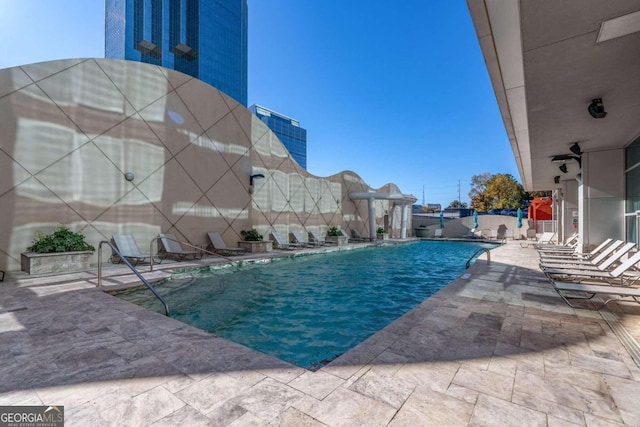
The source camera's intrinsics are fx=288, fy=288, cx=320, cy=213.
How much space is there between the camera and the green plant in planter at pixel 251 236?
11.6 meters

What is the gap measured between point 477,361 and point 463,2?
309 centimetres

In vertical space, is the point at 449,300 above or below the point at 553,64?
below

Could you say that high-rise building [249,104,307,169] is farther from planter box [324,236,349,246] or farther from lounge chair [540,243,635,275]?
lounge chair [540,243,635,275]

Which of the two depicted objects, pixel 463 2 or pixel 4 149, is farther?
pixel 4 149

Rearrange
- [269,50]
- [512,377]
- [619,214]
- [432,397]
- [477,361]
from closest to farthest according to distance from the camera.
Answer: [432,397], [512,377], [477,361], [619,214], [269,50]

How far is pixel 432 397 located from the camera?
193cm

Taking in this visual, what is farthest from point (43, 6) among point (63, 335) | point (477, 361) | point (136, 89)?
point (477, 361)

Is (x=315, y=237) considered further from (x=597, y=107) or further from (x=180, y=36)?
(x=180, y=36)

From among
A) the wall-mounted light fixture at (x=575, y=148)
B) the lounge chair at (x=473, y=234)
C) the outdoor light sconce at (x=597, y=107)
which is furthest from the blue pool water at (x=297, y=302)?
the lounge chair at (x=473, y=234)

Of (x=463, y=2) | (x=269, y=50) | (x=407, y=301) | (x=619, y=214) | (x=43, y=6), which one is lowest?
(x=407, y=301)

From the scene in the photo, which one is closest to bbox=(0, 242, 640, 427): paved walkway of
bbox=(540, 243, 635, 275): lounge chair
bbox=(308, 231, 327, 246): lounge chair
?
bbox=(540, 243, 635, 275): lounge chair

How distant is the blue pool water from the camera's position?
11.8 ft

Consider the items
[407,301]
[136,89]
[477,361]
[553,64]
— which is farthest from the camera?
[136,89]

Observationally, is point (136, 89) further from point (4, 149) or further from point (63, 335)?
point (63, 335)
